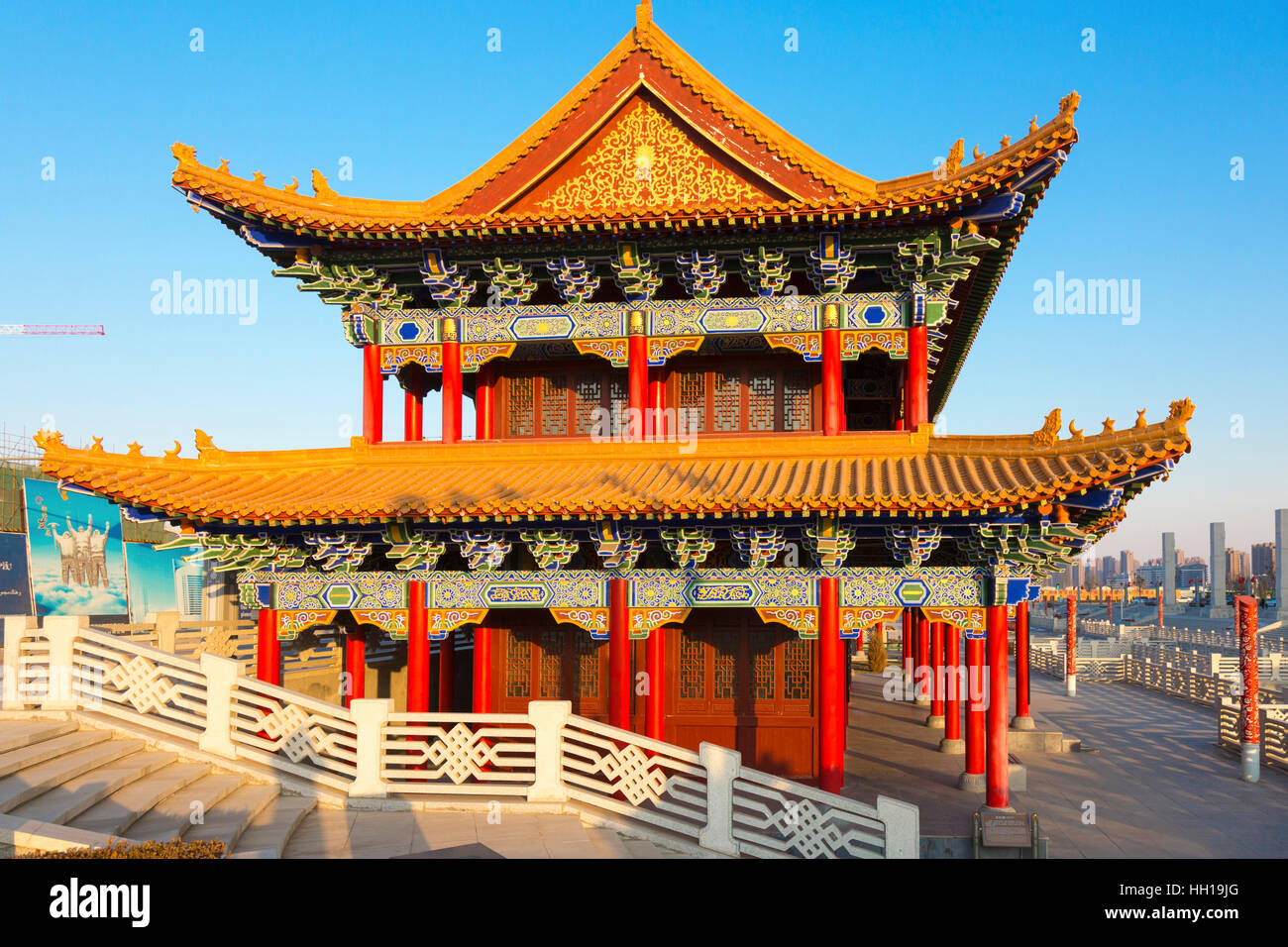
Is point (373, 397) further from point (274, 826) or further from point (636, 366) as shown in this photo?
point (274, 826)

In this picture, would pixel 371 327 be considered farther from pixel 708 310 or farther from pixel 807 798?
pixel 807 798

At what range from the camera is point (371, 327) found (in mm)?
13375

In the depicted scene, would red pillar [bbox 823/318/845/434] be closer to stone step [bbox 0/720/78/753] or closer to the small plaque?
the small plaque

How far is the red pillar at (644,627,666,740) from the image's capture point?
39.7ft

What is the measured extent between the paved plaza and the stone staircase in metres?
4.55

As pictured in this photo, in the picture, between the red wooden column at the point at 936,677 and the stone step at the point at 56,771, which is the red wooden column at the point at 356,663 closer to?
the stone step at the point at 56,771

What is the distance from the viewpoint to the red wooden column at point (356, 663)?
45.7 feet

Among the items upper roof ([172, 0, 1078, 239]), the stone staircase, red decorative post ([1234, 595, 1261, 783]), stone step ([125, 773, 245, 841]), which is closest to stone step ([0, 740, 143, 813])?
the stone staircase

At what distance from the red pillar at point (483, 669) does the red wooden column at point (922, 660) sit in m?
9.81

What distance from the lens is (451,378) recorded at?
523 inches

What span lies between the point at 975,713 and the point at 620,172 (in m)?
9.34

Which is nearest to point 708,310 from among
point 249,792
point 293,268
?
point 293,268

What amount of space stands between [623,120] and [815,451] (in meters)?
5.84
